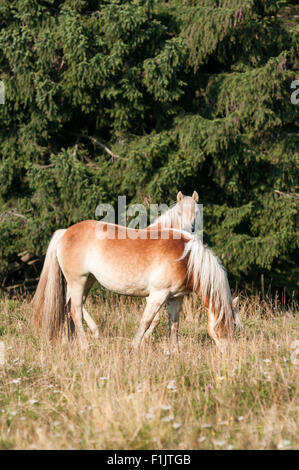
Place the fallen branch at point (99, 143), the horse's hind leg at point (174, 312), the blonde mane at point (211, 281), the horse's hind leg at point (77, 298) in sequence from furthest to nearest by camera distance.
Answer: the fallen branch at point (99, 143), the horse's hind leg at point (77, 298), the horse's hind leg at point (174, 312), the blonde mane at point (211, 281)

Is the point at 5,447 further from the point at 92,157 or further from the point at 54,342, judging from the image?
the point at 92,157

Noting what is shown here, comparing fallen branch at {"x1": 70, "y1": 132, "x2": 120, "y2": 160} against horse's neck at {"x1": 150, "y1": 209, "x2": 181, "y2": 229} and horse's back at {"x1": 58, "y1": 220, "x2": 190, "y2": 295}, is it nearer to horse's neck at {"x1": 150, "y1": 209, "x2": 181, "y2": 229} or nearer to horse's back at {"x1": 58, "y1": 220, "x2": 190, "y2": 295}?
horse's neck at {"x1": 150, "y1": 209, "x2": 181, "y2": 229}

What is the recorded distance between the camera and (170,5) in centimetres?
989

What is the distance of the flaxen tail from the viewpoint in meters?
6.05

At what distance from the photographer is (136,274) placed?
5.48 meters

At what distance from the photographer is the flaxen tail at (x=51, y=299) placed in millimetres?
6055

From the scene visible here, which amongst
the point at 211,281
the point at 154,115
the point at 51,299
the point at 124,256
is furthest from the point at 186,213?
the point at 154,115

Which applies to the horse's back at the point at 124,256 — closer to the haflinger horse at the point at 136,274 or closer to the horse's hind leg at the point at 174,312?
the haflinger horse at the point at 136,274

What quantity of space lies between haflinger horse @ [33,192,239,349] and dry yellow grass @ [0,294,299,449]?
0.45m

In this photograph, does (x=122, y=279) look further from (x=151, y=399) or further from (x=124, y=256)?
(x=151, y=399)

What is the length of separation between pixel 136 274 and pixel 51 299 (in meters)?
1.27

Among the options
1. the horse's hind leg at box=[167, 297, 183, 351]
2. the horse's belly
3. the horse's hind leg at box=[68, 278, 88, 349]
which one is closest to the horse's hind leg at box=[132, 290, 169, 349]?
the horse's belly

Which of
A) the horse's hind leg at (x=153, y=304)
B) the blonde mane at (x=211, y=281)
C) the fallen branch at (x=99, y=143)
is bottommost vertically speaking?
the horse's hind leg at (x=153, y=304)

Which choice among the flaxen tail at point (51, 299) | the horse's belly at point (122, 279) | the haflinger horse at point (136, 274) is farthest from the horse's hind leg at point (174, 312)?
the flaxen tail at point (51, 299)
